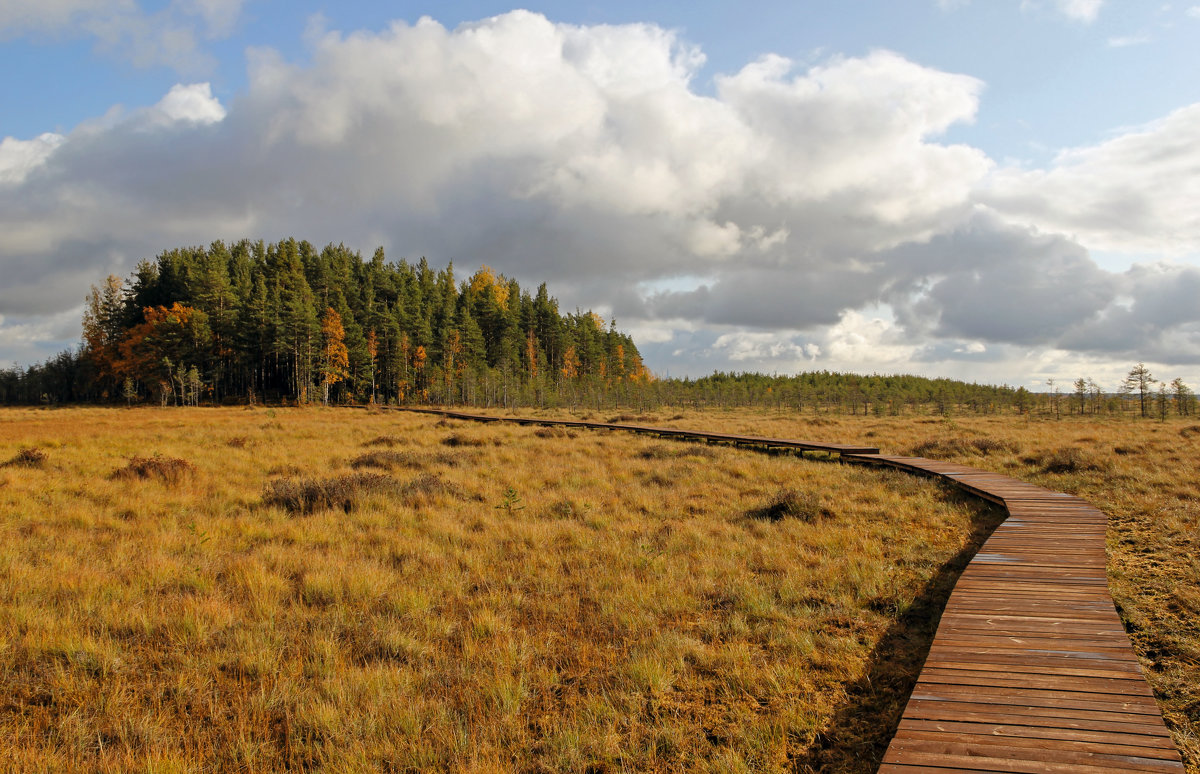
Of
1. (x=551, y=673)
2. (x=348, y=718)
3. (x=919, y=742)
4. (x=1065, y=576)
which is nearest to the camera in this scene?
(x=919, y=742)

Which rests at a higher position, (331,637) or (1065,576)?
(1065,576)

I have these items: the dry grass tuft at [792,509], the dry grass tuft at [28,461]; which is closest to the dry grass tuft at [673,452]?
the dry grass tuft at [792,509]

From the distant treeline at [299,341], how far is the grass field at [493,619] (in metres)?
54.6

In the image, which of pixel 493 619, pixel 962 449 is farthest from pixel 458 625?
pixel 962 449

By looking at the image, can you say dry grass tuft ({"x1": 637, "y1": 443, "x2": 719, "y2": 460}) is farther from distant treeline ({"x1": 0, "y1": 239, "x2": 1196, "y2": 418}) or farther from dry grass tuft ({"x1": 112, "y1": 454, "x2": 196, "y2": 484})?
distant treeline ({"x1": 0, "y1": 239, "x2": 1196, "y2": 418})

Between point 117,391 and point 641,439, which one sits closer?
point 641,439

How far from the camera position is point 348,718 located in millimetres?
4172

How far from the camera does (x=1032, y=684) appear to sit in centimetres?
409

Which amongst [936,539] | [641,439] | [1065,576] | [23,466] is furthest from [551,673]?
[641,439]

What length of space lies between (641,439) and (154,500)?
1817 centimetres

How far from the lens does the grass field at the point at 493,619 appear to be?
3977 mm

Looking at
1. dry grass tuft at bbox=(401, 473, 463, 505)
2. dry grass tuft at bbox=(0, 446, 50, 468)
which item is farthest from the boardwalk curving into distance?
dry grass tuft at bbox=(0, 446, 50, 468)

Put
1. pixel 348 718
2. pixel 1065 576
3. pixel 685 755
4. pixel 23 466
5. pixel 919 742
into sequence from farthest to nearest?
pixel 23 466 → pixel 1065 576 → pixel 348 718 → pixel 685 755 → pixel 919 742

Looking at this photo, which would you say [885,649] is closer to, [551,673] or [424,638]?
[551,673]
